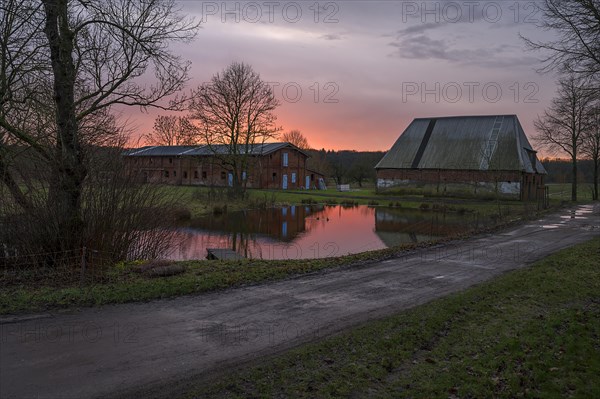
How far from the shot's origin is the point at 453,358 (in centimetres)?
601

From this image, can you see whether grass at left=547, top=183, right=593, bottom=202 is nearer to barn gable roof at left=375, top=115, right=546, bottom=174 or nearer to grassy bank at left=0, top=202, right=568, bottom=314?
barn gable roof at left=375, top=115, right=546, bottom=174

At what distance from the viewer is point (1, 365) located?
5.52 m

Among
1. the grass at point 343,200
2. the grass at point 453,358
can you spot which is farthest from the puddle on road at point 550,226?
the grass at point 453,358

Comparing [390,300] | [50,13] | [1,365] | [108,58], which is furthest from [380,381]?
[108,58]

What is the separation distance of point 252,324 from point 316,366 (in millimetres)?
1935

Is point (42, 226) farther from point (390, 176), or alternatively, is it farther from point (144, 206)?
point (390, 176)

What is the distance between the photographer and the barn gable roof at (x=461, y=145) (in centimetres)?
4581

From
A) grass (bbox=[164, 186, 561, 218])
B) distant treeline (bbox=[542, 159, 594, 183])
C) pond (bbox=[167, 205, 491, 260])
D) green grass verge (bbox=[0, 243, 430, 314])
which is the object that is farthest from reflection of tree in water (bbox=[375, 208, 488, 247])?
distant treeline (bbox=[542, 159, 594, 183])

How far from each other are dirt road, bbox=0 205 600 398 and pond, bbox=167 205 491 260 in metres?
7.14

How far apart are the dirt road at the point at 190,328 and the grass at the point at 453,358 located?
621 mm

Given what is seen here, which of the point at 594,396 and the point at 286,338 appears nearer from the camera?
the point at 594,396

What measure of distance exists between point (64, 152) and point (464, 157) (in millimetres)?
43873

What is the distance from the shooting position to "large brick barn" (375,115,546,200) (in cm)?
4412

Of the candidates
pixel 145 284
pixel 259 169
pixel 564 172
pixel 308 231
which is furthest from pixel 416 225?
pixel 564 172
